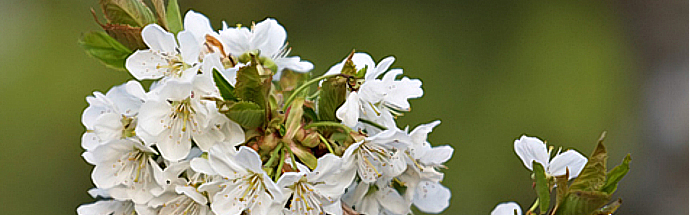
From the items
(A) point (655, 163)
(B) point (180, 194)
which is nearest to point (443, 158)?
(B) point (180, 194)

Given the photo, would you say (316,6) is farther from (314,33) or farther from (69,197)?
(69,197)

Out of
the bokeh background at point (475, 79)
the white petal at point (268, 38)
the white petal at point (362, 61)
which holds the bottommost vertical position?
the bokeh background at point (475, 79)

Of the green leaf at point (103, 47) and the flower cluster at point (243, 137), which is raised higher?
the green leaf at point (103, 47)

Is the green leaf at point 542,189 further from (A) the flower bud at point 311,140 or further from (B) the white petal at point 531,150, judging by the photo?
(A) the flower bud at point 311,140

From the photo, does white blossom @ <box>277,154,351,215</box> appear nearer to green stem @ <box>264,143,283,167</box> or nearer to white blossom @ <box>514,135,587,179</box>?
green stem @ <box>264,143,283,167</box>

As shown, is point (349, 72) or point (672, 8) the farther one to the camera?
point (672, 8)

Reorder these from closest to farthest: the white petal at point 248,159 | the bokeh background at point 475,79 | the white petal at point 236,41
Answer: the white petal at point 248,159
the white petal at point 236,41
the bokeh background at point 475,79

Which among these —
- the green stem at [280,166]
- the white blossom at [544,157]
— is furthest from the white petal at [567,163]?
the green stem at [280,166]
